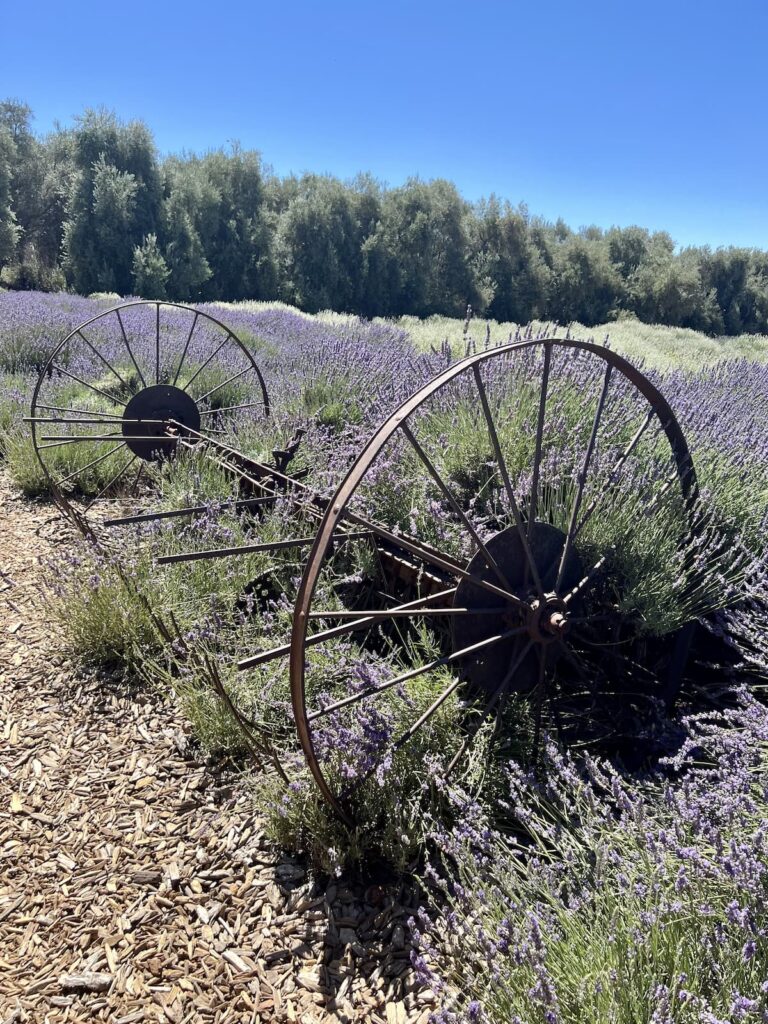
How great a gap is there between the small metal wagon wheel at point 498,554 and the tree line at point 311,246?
21.0 meters

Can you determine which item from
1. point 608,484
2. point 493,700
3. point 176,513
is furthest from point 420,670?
point 176,513

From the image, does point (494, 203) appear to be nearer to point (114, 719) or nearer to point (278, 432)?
point (278, 432)

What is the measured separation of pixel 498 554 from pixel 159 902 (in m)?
1.53

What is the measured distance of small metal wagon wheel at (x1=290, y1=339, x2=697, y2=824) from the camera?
2.04 meters

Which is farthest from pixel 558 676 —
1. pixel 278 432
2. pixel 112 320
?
pixel 112 320

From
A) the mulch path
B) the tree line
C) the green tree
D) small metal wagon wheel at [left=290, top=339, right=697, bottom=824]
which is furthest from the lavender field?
the tree line

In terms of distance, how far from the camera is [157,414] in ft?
14.5

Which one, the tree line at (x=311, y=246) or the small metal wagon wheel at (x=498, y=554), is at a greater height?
the tree line at (x=311, y=246)

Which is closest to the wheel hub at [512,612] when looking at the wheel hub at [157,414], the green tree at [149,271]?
the wheel hub at [157,414]

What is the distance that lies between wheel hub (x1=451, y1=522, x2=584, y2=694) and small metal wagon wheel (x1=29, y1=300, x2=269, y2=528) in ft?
6.82

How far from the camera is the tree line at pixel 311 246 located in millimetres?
22516

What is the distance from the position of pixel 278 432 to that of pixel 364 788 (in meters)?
3.22

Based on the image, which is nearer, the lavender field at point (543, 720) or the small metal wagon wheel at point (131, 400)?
the lavender field at point (543, 720)

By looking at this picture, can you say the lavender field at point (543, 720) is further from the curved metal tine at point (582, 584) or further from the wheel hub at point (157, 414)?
the wheel hub at point (157, 414)
